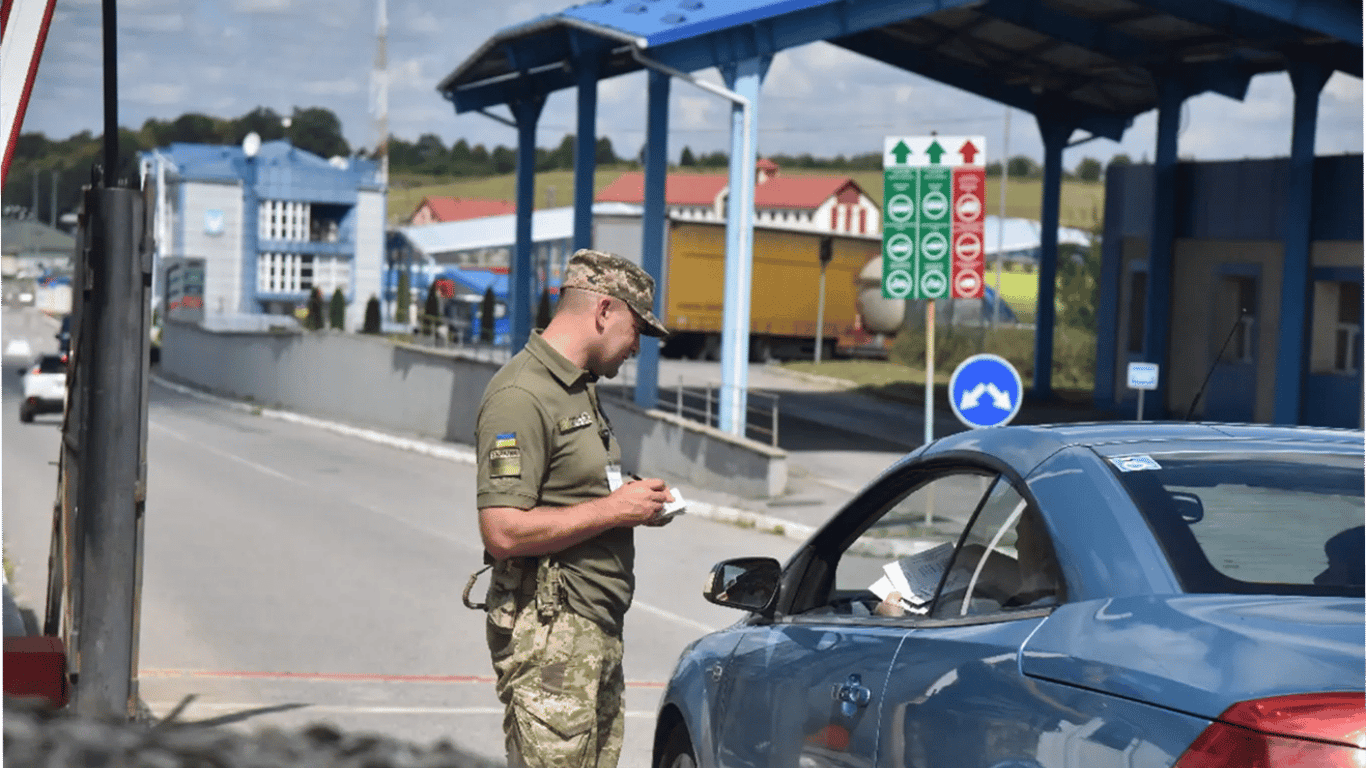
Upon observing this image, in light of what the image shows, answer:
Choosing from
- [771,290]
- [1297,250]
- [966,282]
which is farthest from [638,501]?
[771,290]

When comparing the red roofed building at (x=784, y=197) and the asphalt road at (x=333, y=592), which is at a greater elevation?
the red roofed building at (x=784, y=197)

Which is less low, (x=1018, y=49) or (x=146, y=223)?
(x=1018, y=49)

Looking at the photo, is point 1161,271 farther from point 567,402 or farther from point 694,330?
point 567,402

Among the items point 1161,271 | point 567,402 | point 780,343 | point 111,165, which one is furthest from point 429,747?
point 780,343

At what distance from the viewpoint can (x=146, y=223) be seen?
6344mm

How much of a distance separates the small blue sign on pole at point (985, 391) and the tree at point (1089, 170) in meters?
161

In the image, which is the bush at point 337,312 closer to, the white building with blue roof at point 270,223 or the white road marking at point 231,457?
the white building with blue roof at point 270,223

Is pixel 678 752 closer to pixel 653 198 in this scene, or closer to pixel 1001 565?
pixel 1001 565

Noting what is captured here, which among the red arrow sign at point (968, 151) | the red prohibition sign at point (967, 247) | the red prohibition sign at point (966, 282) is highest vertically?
the red arrow sign at point (968, 151)

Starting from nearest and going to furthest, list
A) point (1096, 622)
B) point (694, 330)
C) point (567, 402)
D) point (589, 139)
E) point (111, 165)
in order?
point (1096, 622)
point (567, 402)
point (111, 165)
point (589, 139)
point (694, 330)

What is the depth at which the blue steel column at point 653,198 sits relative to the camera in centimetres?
2756

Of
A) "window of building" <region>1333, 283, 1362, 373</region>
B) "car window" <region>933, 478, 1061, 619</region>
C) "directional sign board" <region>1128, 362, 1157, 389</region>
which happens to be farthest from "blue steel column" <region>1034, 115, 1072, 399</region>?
"car window" <region>933, 478, 1061, 619</region>

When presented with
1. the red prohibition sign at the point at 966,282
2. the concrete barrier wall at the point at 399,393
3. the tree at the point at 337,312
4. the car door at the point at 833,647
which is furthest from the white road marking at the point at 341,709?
the tree at the point at 337,312

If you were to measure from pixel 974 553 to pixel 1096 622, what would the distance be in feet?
2.64
